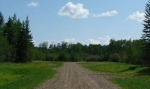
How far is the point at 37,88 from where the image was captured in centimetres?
2308

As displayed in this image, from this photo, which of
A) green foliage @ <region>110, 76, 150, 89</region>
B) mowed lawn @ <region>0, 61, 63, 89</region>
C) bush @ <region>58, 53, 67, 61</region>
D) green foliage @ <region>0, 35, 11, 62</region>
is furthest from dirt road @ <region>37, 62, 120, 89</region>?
bush @ <region>58, 53, 67, 61</region>

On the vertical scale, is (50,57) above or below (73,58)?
above

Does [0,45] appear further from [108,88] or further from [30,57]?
[108,88]

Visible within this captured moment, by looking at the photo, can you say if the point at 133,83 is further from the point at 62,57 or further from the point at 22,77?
the point at 62,57

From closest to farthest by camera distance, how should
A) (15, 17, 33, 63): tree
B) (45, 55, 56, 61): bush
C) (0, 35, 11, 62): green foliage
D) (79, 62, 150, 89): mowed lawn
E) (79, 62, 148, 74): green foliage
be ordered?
(79, 62, 150, 89): mowed lawn → (79, 62, 148, 74): green foliage → (0, 35, 11, 62): green foliage → (15, 17, 33, 63): tree → (45, 55, 56, 61): bush

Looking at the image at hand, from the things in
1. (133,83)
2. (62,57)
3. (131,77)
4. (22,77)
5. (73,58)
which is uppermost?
(62,57)

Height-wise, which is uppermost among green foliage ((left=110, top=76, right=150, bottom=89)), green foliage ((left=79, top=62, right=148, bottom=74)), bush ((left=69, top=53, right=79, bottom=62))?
bush ((left=69, top=53, right=79, bottom=62))

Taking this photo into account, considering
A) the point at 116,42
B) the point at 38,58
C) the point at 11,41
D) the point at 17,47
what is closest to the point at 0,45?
the point at 17,47

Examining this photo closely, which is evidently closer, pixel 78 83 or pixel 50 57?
pixel 78 83

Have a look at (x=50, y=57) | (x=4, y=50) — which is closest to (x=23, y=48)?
(x=4, y=50)

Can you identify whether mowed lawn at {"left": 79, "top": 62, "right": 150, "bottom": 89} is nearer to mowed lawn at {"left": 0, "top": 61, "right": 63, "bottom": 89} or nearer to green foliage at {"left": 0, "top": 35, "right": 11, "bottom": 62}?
mowed lawn at {"left": 0, "top": 61, "right": 63, "bottom": 89}

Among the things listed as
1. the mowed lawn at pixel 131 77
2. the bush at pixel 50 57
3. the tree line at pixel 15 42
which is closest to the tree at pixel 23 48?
the tree line at pixel 15 42

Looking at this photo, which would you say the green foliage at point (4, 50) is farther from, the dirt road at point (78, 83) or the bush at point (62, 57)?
the bush at point (62, 57)

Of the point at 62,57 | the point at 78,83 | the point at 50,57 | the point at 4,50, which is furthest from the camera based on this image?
the point at 62,57
